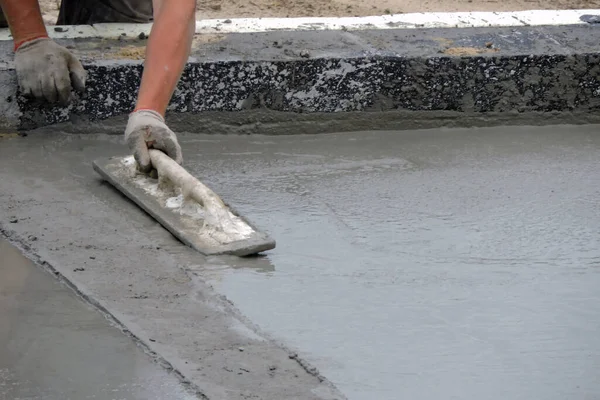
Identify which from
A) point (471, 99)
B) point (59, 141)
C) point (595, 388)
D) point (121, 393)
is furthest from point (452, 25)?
point (121, 393)

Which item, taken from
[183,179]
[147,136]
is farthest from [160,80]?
[183,179]

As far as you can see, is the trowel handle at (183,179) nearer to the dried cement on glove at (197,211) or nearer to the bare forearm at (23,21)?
the dried cement on glove at (197,211)

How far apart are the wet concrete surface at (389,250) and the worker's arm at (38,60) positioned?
191 mm

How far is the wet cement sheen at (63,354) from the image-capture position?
1949 millimetres

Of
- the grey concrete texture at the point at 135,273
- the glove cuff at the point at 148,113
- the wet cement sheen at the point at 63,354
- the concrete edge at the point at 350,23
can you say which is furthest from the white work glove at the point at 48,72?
the wet cement sheen at the point at 63,354

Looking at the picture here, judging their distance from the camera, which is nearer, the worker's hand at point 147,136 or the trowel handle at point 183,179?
the trowel handle at point 183,179

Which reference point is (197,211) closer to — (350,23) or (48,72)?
(48,72)

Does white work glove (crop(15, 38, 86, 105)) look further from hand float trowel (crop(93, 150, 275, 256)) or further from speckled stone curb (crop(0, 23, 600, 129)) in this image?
hand float trowel (crop(93, 150, 275, 256))

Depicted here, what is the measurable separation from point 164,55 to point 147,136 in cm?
26

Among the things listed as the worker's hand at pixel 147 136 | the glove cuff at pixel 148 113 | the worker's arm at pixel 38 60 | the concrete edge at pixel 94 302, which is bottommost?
the concrete edge at pixel 94 302

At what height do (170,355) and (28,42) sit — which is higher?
(28,42)

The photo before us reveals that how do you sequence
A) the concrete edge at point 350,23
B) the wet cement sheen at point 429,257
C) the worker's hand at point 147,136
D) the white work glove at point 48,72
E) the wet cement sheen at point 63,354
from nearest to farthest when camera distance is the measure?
the wet cement sheen at point 63,354, the wet cement sheen at point 429,257, the worker's hand at point 147,136, the white work glove at point 48,72, the concrete edge at point 350,23

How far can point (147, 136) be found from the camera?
2967 millimetres

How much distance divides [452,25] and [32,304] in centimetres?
233
